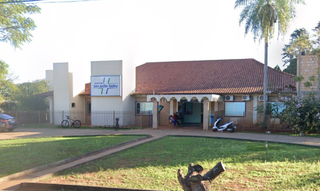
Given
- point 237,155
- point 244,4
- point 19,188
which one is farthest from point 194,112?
Result: point 19,188

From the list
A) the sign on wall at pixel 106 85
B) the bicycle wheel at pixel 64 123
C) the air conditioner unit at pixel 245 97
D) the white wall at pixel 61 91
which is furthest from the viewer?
the white wall at pixel 61 91

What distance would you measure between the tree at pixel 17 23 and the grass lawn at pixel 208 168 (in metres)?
13.8

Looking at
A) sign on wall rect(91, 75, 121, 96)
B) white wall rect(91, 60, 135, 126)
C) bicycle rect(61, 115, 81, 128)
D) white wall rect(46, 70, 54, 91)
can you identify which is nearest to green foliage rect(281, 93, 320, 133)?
white wall rect(91, 60, 135, 126)

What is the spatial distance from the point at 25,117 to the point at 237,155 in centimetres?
2278

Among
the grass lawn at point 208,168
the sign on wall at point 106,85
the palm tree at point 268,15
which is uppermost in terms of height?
the palm tree at point 268,15

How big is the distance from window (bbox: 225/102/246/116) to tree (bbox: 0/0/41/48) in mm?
15632

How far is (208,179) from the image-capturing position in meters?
4.39

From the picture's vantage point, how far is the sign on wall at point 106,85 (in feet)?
73.3

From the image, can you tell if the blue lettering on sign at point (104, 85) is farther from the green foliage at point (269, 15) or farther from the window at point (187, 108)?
the green foliage at point (269, 15)

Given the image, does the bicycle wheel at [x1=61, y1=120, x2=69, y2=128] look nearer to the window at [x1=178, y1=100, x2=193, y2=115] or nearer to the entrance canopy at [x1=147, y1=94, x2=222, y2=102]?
the entrance canopy at [x1=147, y1=94, x2=222, y2=102]

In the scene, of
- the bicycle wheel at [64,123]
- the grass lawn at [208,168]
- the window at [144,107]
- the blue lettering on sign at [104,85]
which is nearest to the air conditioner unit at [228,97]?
the window at [144,107]

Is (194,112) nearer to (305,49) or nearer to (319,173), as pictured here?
(305,49)

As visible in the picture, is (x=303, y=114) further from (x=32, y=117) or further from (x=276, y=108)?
(x=32, y=117)

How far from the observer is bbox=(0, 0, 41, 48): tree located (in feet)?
61.6
